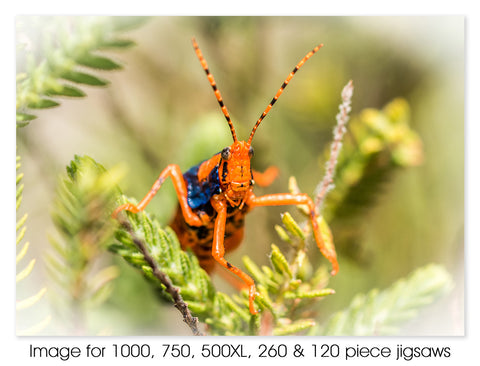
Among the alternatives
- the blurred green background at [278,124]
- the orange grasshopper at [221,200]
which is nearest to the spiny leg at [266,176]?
the blurred green background at [278,124]

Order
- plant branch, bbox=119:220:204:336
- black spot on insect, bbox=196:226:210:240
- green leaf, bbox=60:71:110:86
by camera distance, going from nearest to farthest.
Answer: plant branch, bbox=119:220:204:336, green leaf, bbox=60:71:110:86, black spot on insect, bbox=196:226:210:240

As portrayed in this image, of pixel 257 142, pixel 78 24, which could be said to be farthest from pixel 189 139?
pixel 78 24

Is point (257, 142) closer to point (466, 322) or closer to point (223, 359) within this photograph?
point (223, 359)

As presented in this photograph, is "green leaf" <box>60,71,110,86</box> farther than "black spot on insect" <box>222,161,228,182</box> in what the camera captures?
No

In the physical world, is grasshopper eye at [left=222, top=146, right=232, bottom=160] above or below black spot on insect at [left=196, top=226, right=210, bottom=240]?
above

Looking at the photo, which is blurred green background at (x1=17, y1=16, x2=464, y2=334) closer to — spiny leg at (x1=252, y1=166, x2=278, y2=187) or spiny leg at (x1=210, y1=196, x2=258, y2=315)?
spiny leg at (x1=252, y1=166, x2=278, y2=187)

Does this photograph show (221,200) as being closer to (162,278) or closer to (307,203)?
(307,203)

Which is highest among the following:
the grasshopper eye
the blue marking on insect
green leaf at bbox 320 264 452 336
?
the grasshopper eye

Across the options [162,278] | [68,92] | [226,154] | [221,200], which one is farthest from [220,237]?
[68,92]

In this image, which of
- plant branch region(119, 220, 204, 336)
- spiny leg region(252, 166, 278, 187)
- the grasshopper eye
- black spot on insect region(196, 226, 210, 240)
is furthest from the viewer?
spiny leg region(252, 166, 278, 187)

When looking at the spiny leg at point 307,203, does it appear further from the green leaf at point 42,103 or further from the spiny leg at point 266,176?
the green leaf at point 42,103

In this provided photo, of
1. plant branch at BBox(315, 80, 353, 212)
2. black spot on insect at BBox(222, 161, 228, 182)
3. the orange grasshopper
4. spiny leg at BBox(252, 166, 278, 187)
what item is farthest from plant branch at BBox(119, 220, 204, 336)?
spiny leg at BBox(252, 166, 278, 187)
